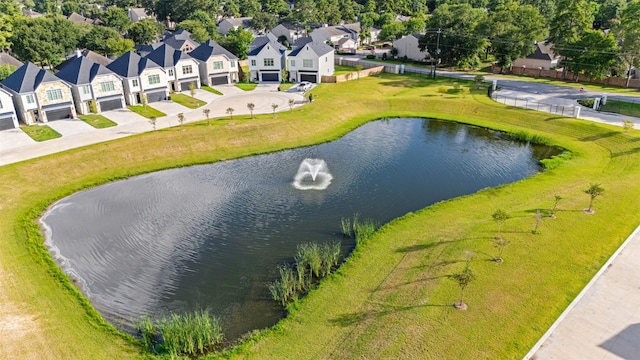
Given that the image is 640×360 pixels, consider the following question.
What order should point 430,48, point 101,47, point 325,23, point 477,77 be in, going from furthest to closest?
point 325,23
point 101,47
point 430,48
point 477,77

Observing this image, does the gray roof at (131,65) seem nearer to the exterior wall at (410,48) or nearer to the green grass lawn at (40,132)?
the green grass lawn at (40,132)

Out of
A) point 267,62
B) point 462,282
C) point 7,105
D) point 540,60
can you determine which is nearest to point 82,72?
point 7,105

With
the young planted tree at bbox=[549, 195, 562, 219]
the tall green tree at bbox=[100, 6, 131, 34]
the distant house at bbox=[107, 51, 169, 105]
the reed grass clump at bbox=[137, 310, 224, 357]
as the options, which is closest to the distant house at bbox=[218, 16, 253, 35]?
the tall green tree at bbox=[100, 6, 131, 34]

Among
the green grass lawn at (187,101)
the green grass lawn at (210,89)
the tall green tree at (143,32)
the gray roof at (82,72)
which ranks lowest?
the green grass lawn at (187,101)

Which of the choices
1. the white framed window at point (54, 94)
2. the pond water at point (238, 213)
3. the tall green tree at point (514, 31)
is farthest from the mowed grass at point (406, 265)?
the tall green tree at point (514, 31)

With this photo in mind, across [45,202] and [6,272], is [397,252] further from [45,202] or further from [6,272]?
[45,202]

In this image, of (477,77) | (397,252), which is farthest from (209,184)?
(477,77)
